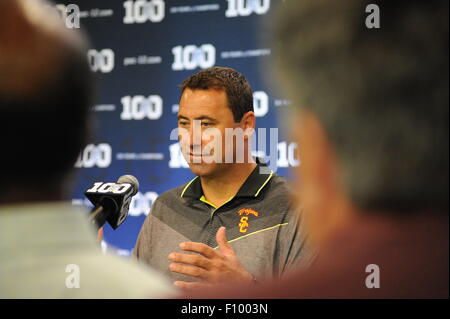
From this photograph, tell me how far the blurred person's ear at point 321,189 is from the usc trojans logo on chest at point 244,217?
56.9 inches

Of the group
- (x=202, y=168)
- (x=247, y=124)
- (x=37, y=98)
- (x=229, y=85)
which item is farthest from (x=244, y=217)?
(x=37, y=98)

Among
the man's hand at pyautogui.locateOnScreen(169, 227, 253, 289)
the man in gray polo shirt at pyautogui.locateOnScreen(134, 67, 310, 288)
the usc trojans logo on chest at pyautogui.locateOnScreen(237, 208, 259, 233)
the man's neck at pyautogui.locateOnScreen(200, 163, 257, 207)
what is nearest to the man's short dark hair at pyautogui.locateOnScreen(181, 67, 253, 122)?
the man in gray polo shirt at pyautogui.locateOnScreen(134, 67, 310, 288)

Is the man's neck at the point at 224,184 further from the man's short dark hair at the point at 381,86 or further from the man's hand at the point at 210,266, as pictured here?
the man's short dark hair at the point at 381,86

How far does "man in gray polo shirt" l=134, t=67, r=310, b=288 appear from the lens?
6.36ft

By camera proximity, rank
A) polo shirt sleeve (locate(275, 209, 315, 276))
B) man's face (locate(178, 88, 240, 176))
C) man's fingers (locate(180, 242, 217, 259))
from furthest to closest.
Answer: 1. man's face (locate(178, 88, 240, 176))
2. polo shirt sleeve (locate(275, 209, 315, 276))
3. man's fingers (locate(180, 242, 217, 259))

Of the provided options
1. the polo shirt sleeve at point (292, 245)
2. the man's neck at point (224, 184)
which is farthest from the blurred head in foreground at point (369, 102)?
the man's neck at point (224, 184)

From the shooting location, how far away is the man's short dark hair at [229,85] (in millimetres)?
2082

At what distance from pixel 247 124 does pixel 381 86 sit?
1.62 m

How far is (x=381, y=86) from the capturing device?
0.56 metres

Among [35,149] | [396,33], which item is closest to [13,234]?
[35,149]

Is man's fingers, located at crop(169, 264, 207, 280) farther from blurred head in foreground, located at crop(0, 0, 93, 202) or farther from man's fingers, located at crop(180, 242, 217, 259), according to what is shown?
blurred head in foreground, located at crop(0, 0, 93, 202)

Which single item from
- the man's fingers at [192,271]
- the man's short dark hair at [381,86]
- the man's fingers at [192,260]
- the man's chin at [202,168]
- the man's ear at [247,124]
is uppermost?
the man's ear at [247,124]

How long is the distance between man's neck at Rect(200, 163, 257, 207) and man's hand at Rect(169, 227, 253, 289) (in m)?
0.58
